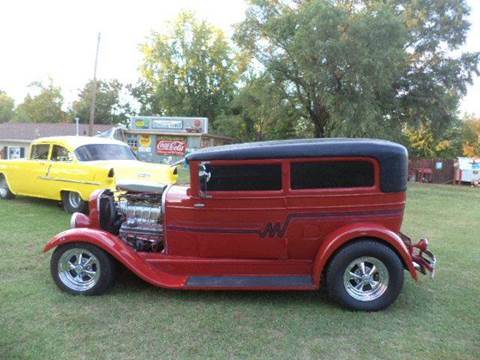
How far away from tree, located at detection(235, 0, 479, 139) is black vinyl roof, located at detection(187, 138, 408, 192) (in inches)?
718

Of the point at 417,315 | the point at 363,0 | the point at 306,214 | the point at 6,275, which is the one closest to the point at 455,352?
the point at 417,315

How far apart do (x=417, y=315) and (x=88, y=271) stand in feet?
11.9

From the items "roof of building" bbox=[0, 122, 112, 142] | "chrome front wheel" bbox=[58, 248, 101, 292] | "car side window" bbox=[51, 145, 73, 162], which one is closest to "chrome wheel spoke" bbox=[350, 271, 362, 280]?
"chrome front wheel" bbox=[58, 248, 101, 292]

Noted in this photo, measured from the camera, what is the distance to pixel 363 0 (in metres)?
28.2

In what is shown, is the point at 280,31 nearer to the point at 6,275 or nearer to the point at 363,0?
the point at 363,0

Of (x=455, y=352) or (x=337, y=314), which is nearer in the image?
(x=455, y=352)

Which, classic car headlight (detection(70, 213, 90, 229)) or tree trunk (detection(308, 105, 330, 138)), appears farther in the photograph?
tree trunk (detection(308, 105, 330, 138))

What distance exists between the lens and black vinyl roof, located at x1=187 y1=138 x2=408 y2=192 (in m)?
4.62

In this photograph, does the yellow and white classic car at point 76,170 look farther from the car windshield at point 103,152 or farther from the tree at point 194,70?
the tree at point 194,70

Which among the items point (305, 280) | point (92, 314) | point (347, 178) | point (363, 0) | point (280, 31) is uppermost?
point (363, 0)

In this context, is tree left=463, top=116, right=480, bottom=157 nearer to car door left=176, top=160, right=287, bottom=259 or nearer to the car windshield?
the car windshield

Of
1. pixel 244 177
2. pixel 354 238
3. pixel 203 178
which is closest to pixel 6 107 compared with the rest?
pixel 203 178

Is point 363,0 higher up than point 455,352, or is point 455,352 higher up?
point 363,0

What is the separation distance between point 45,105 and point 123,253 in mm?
61989
